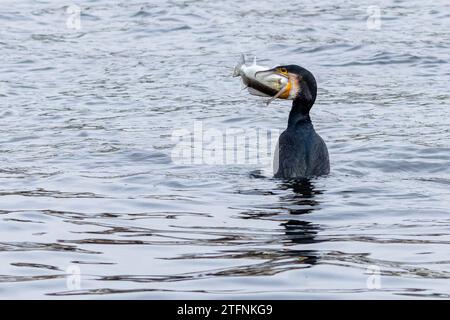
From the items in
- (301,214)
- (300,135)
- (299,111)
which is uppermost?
(299,111)

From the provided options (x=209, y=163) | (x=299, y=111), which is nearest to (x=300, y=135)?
(x=299, y=111)

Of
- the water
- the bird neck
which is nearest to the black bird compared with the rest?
the bird neck

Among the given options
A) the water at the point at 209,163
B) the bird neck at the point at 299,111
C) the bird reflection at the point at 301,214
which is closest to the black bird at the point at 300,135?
the bird neck at the point at 299,111

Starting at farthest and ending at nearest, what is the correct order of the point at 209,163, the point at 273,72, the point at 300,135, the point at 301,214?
the point at 209,163 < the point at 273,72 < the point at 300,135 < the point at 301,214

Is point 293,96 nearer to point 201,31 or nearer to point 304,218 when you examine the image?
point 304,218

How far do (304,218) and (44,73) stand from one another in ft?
27.5

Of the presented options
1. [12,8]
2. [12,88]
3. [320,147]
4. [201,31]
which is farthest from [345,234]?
[12,8]

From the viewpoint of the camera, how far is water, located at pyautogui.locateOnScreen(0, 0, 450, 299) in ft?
24.9

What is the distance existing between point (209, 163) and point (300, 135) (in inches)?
66.6

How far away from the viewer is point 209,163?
39.0ft

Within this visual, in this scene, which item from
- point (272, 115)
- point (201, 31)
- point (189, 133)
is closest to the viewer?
point (189, 133)

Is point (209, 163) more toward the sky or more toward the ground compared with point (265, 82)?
more toward the ground

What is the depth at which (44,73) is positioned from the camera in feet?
55.3

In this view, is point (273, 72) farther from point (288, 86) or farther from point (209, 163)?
point (209, 163)
